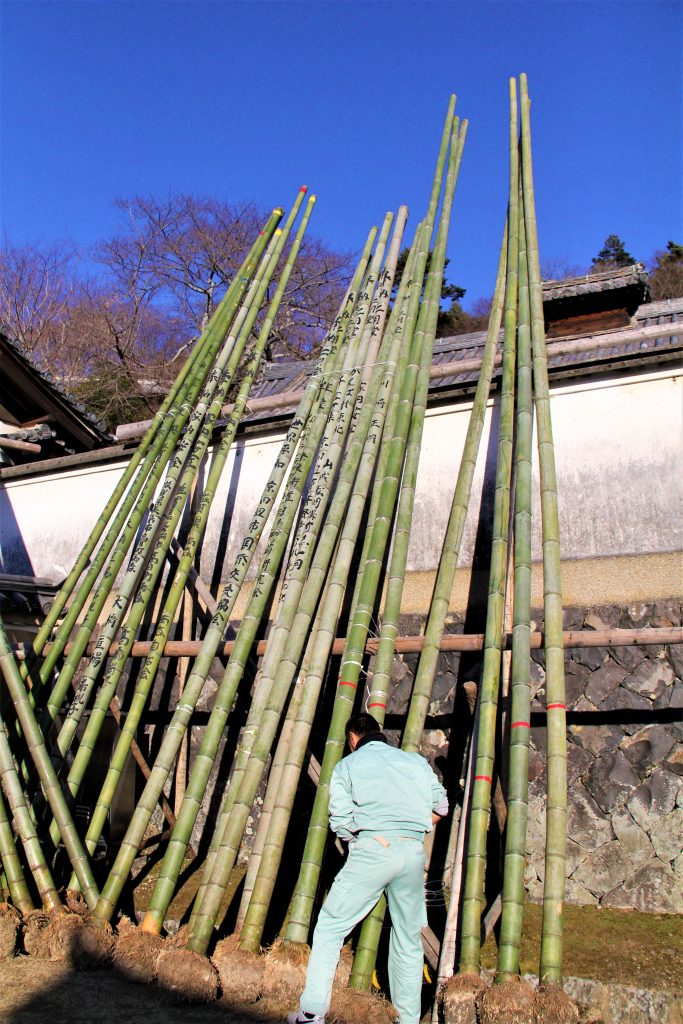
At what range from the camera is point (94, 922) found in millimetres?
3848

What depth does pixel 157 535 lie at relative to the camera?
Answer: 19.1 feet

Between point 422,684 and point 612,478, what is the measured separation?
2.42 meters

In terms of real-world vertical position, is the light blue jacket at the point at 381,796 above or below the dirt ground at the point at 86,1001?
above

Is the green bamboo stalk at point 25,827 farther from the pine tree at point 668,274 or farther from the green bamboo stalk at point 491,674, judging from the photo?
the pine tree at point 668,274

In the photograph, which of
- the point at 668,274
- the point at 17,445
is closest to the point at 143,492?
the point at 17,445

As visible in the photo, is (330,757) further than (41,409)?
No

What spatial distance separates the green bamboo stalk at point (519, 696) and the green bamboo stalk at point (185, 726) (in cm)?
156

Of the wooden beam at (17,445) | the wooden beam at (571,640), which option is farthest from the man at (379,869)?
the wooden beam at (17,445)

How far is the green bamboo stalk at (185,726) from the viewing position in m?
4.08

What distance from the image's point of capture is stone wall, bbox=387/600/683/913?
14.6 ft

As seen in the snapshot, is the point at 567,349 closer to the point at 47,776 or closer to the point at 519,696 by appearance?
the point at 519,696

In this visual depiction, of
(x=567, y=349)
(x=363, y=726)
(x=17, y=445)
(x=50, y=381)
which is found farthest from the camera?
(x=50, y=381)

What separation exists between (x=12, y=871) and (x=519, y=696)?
9.42 feet

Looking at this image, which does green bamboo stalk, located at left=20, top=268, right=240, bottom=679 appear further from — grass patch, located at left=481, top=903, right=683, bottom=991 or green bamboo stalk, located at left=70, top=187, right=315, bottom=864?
grass patch, located at left=481, top=903, right=683, bottom=991
